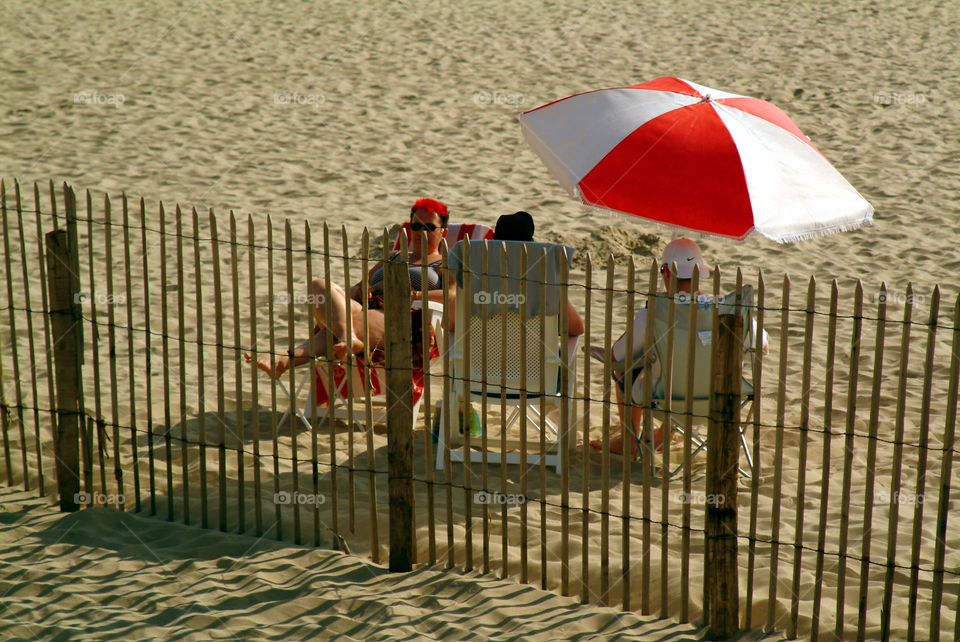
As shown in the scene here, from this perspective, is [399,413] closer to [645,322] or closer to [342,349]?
[342,349]

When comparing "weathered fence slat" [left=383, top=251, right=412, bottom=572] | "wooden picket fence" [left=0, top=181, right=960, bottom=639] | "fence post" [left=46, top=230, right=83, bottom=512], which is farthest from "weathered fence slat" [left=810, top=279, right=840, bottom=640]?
"fence post" [left=46, top=230, right=83, bottom=512]

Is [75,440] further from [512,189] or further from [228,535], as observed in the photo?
[512,189]

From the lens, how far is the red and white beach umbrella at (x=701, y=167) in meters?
4.52

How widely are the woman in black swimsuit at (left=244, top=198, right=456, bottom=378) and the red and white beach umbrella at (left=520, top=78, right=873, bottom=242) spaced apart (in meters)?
0.80

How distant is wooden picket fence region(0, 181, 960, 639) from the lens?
3746 mm

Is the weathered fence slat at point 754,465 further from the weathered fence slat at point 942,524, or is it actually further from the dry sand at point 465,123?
the weathered fence slat at point 942,524

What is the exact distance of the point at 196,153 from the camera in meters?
9.98

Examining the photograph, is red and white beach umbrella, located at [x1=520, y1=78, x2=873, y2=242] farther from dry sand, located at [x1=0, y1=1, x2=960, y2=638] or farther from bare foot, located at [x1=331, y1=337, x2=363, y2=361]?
bare foot, located at [x1=331, y1=337, x2=363, y2=361]

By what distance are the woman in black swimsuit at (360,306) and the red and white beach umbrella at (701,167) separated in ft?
2.62

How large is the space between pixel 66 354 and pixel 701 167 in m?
3.04

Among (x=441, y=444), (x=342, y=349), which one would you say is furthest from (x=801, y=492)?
(x=342, y=349)

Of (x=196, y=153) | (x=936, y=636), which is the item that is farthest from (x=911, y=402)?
(x=196, y=153)

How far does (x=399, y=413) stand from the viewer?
418cm

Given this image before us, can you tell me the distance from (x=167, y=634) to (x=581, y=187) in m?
2.65
